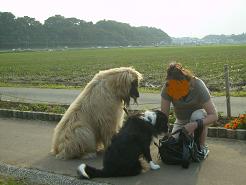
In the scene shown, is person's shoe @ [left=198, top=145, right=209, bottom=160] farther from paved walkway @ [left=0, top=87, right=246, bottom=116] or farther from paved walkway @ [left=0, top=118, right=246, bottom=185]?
paved walkway @ [left=0, top=87, right=246, bottom=116]

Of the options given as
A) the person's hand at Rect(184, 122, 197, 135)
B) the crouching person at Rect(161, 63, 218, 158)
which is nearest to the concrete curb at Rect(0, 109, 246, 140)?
the crouching person at Rect(161, 63, 218, 158)

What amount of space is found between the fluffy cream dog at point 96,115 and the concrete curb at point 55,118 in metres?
2.00

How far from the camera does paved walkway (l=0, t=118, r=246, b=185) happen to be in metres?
6.40

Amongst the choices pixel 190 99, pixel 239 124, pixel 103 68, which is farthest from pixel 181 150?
pixel 103 68

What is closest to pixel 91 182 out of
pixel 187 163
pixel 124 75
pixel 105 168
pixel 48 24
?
pixel 105 168

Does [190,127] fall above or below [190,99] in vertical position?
below

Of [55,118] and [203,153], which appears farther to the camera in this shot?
[55,118]

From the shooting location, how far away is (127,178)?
259 inches

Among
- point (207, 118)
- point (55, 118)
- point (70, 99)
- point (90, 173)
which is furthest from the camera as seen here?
point (70, 99)

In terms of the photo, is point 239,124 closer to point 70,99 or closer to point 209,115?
point 209,115

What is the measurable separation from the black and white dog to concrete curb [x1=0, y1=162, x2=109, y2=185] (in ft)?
0.54

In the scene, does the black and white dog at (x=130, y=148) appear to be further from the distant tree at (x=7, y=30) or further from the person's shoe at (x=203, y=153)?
the distant tree at (x=7, y=30)

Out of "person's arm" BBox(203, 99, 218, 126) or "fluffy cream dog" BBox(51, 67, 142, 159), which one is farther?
"fluffy cream dog" BBox(51, 67, 142, 159)

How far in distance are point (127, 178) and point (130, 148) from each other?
45 cm
